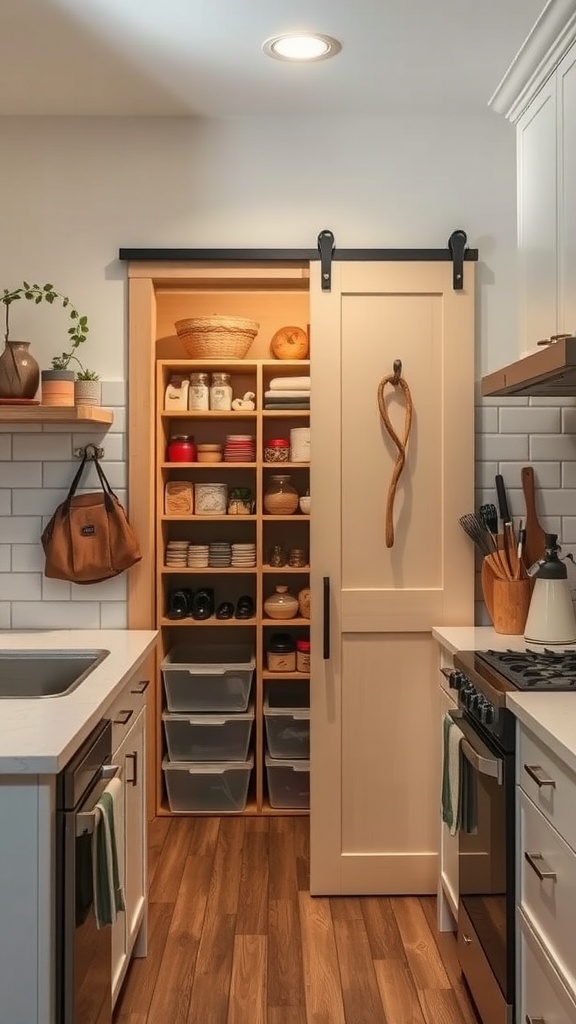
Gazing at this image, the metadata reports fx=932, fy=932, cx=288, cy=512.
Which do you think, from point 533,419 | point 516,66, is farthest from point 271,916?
point 516,66

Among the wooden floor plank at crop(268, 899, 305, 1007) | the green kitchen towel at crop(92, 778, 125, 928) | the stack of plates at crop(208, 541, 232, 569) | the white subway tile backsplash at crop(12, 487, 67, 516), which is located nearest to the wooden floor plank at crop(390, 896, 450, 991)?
the wooden floor plank at crop(268, 899, 305, 1007)

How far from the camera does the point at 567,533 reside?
123 inches

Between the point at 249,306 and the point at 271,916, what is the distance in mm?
2564

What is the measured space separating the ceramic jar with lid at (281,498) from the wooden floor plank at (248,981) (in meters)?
1.71

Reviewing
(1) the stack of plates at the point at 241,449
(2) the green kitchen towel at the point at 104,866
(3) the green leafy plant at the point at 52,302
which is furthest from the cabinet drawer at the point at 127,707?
(1) the stack of plates at the point at 241,449

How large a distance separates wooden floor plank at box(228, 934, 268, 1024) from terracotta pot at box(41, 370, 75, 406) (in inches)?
67.6

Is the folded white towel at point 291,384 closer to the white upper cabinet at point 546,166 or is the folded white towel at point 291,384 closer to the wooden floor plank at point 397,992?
the white upper cabinet at point 546,166

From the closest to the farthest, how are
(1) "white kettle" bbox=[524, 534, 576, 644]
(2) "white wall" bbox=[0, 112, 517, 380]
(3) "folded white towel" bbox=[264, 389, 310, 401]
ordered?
(1) "white kettle" bbox=[524, 534, 576, 644]
(2) "white wall" bbox=[0, 112, 517, 380]
(3) "folded white towel" bbox=[264, 389, 310, 401]

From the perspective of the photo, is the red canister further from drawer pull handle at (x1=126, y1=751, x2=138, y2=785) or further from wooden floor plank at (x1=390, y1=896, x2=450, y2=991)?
wooden floor plank at (x1=390, y1=896, x2=450, y2=991)

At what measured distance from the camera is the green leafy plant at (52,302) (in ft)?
9.78

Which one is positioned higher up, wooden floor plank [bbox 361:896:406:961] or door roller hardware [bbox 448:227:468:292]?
door roller hardware [bbox 448:227:468:292]

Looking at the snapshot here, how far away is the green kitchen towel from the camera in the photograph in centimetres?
185

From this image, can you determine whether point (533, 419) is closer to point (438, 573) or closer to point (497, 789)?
point (438, 573)

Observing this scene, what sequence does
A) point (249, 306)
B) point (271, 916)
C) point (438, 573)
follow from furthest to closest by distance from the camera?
point (249, 306) < point (438, 573) < point (271, 916)
